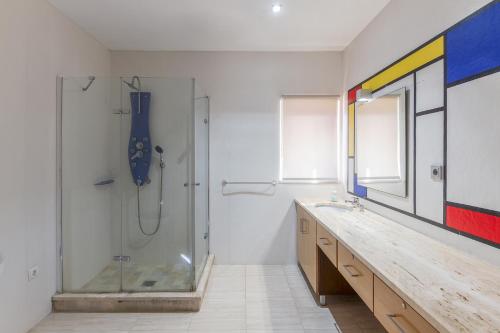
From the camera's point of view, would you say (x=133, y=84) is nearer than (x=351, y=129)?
Yes

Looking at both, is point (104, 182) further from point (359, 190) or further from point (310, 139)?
point (359, 190)

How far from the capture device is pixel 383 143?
235cm

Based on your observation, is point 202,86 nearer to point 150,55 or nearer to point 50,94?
point 150,55

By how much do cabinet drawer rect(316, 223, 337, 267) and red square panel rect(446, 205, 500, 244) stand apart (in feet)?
2.38

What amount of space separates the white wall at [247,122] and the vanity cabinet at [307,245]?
0.91 feet

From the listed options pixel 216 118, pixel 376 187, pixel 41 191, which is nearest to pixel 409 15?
pixel 376 187

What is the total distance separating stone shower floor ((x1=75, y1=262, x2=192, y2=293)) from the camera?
8.32ft

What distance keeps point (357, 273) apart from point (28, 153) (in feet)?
8.27

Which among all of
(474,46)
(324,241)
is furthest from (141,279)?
(474,46)

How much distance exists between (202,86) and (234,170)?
111 centimetres

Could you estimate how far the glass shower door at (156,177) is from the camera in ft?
9.14

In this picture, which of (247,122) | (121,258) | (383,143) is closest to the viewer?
(383,143)

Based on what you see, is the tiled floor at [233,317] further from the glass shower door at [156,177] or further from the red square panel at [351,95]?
the red square panel at [351,95]

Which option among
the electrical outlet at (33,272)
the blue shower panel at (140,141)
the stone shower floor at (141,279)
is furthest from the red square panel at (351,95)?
the electrical outlet at (33,272)
